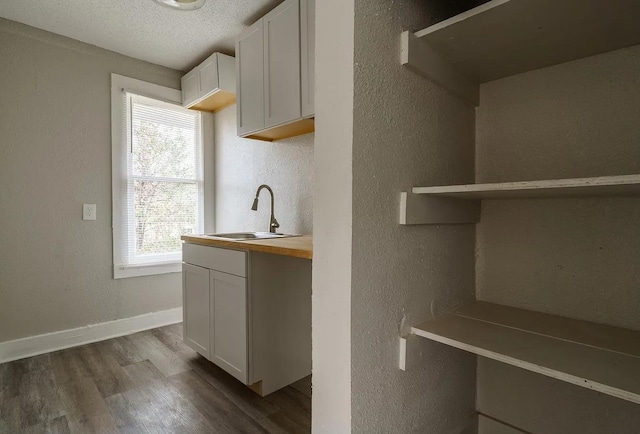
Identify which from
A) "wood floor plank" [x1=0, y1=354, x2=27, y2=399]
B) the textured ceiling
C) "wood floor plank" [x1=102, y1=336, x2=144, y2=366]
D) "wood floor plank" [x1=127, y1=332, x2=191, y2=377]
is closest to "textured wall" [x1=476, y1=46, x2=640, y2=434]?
the textured ceiling

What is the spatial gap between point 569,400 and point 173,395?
1.82 metres

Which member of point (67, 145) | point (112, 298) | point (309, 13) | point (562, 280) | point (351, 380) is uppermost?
point (309, 13)

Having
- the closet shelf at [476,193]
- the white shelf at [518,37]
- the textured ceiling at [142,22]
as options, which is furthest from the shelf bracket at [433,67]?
the textured ceiling at [142,22]

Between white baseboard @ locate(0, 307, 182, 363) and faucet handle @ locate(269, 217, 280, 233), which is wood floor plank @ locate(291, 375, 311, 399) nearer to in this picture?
faucet handle @ locate(269, 217, 280, 233)

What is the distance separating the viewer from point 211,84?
2.64 metres

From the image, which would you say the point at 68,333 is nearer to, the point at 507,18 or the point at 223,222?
the point at 223,222

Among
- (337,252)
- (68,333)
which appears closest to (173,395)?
(68,333)

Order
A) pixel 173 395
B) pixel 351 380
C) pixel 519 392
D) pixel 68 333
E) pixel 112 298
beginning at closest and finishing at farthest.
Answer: pixel 351 380, pixel 519 392, pixel 173 395, pixel 68 333, pixel 112 298

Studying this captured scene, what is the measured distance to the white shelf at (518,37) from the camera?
0.82 m

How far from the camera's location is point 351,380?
0.86 metres

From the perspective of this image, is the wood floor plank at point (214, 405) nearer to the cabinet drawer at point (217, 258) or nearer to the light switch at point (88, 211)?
the cabinet drawer at point (217, 258)

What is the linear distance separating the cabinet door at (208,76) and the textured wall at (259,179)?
0.99 feet

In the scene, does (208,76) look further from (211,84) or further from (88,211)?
(88,211)

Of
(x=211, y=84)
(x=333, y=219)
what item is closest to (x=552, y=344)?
(x=333, y=219)
